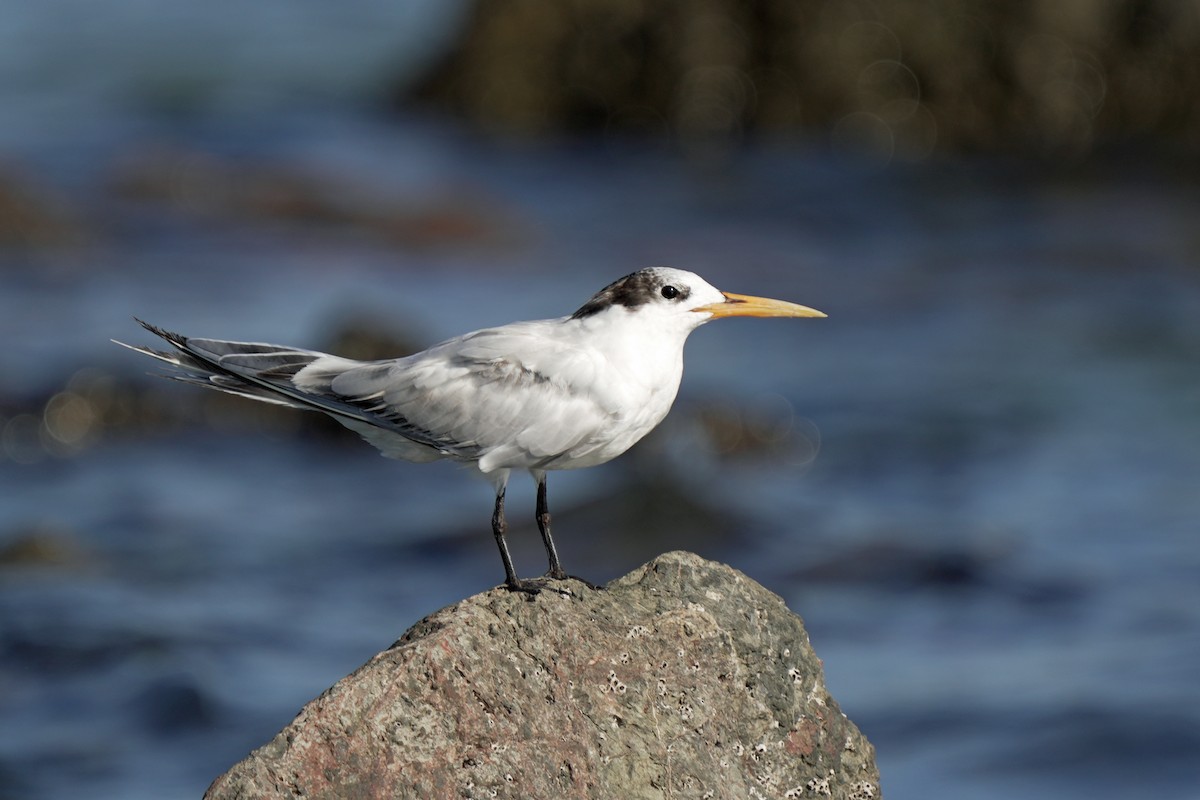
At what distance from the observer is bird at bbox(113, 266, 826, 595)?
5.49 metres

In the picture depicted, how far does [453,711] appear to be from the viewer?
4578mm

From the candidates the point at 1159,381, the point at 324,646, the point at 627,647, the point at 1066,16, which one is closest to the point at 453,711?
the point at 627,647

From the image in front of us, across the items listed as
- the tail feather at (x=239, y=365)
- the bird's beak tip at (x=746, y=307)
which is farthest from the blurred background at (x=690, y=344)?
the bird's beak tip at (x=746, y=307)

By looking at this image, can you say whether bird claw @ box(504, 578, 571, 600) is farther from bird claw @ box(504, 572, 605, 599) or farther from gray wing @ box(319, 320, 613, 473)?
gray wing @ box(319, 320, 613, 473)

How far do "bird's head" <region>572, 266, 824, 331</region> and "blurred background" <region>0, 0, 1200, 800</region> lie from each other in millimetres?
3661

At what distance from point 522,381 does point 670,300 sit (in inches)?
22.2

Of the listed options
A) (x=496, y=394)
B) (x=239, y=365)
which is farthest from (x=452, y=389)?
(x=239, y=365)

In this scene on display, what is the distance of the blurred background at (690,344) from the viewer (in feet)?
31.2

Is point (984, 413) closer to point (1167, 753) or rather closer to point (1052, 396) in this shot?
point (1052, 396)

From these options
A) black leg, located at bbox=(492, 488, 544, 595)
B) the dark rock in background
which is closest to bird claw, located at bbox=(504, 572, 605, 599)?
black leg, located at bbox=(492, 488, 544, 595)

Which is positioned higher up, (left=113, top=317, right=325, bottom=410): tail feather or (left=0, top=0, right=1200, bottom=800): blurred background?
(left=0, top=0, right=1200, bottom=800): blurred background

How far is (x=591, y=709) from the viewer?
15.7ft

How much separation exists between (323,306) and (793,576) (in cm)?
713

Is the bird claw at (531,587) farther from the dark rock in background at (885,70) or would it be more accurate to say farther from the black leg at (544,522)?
the dark rock in background at (885,70)
